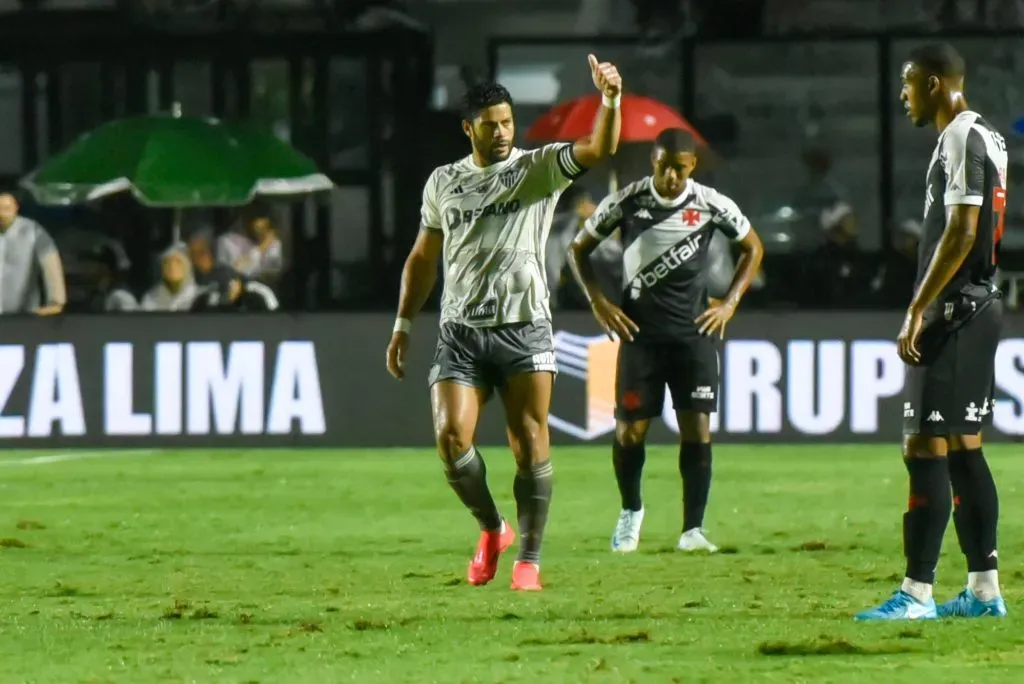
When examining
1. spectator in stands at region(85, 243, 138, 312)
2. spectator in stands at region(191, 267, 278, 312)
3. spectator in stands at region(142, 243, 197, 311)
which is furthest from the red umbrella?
spectator in stands at region(85, 243, 138, 312)

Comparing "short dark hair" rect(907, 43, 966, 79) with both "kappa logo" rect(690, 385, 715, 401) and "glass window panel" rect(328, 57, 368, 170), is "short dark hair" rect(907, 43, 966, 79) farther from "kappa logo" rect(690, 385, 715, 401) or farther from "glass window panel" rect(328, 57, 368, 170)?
"glass window panel" rect(328, 57, 368, 170)

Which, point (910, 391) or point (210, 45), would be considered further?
point (210, 45)

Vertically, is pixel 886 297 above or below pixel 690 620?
below

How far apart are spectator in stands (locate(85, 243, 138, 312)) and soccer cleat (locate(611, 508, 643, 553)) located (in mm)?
9006

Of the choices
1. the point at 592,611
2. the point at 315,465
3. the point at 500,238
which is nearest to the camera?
the point at 592,611

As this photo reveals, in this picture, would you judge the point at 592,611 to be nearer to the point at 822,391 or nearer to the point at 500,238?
the point at 500,238

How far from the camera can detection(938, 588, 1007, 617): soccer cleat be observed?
323 inches

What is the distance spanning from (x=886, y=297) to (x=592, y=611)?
11.7 m

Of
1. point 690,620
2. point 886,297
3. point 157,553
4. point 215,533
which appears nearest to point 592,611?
point 690,620

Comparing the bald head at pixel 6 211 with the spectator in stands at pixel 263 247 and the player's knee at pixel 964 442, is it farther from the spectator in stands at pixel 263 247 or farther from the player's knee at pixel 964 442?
the player's knee at pixel 964 442

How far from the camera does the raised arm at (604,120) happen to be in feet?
27.8

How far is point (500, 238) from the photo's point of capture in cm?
928

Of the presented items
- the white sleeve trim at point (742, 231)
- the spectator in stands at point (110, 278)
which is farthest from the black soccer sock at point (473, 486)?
the spectator in stands at point (110, 278)

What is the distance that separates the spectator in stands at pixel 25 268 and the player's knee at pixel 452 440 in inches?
388
